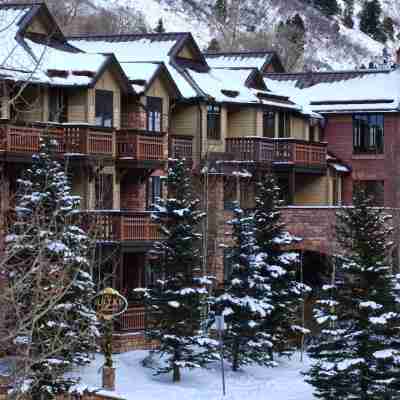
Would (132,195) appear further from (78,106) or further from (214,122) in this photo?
(214,122)

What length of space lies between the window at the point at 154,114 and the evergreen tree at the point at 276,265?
5490 millimetres

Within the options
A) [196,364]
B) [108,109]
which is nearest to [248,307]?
[196,364]

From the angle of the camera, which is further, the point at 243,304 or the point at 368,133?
the point at 368,133

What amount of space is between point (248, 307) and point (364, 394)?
6685mm

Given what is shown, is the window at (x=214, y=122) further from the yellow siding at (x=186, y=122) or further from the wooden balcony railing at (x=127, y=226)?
the wooden balcony railing at (x=127, y=226)

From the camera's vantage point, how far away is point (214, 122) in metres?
45.8

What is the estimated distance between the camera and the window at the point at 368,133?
51188 mm

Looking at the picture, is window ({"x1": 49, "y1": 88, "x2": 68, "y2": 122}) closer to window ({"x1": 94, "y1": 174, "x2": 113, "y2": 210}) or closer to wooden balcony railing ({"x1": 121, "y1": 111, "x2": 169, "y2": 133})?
window ({"x1": 94, "y1": 174, "x2": 113, "y2": 210})

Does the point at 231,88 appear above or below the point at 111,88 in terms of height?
above

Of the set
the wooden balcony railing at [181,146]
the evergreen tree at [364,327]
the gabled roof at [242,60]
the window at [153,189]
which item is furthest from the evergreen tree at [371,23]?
the evergreen tree at [364,327]

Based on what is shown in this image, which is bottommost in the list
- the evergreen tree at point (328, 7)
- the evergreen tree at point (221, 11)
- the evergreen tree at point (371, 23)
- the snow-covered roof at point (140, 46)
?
the snow-covered roof at point (140, 46)

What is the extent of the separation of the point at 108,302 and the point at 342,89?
2282 centimetres

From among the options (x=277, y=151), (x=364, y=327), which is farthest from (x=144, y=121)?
(x=364, y=327)

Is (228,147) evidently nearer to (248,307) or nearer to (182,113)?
(182,113)
